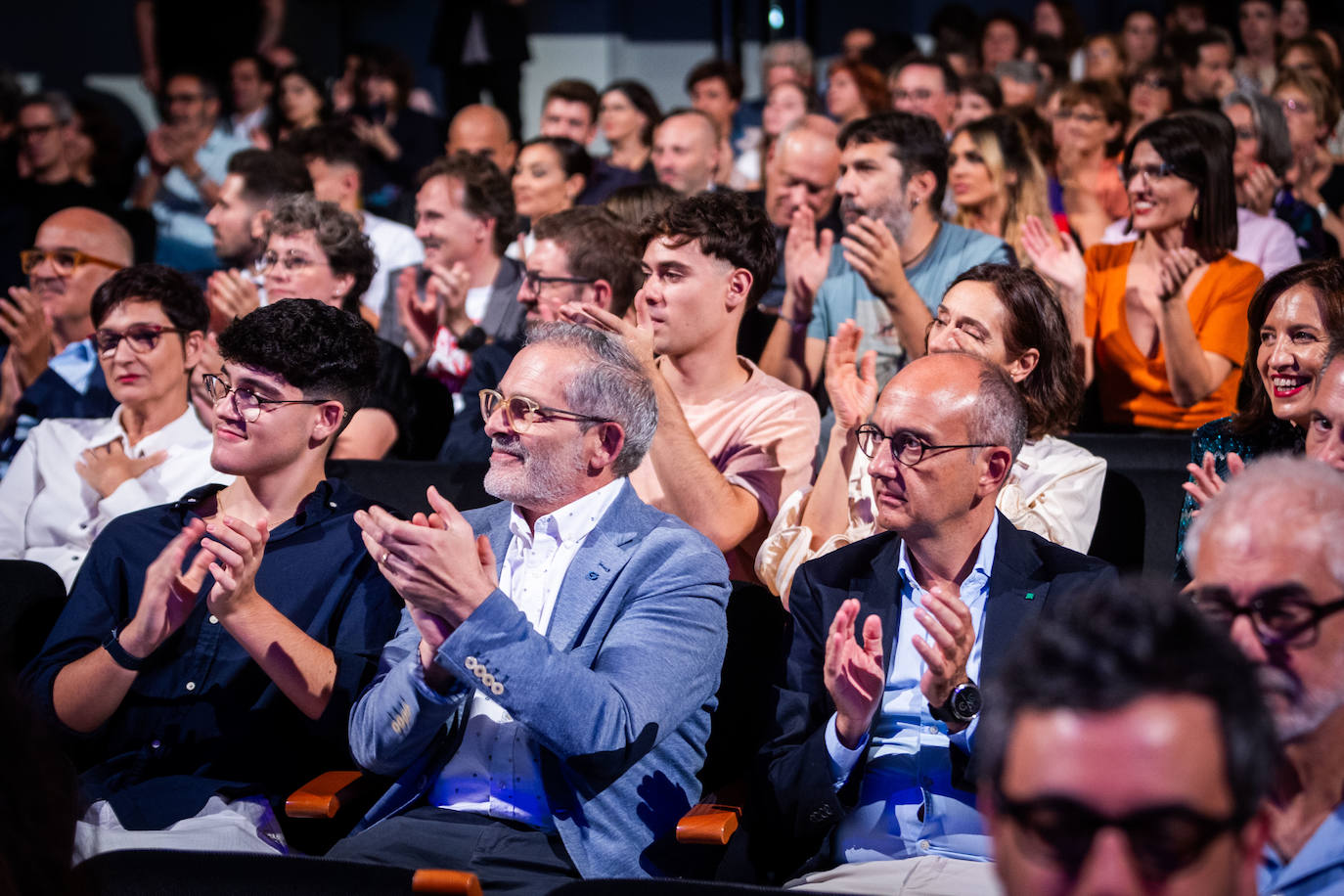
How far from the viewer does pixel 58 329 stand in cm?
394

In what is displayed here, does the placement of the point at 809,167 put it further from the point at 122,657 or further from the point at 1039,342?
the point at 122,657

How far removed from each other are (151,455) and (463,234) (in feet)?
5.51

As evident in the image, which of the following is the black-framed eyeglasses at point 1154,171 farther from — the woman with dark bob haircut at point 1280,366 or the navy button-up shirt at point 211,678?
the navy button-up shirt at point 211,678

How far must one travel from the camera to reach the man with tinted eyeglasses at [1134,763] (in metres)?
0.96

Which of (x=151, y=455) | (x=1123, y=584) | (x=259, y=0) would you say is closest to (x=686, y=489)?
(x=151, y=455)

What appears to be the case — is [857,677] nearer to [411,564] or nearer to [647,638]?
[647,638]

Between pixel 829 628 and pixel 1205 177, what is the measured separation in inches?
87.2

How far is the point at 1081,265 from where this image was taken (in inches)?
144

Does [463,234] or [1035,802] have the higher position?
[463,234]

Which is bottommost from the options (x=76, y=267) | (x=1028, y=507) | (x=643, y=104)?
(x=1028, y=507)

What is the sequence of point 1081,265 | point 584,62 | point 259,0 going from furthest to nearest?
point 584,62 < point 259,0 < point 1081,265

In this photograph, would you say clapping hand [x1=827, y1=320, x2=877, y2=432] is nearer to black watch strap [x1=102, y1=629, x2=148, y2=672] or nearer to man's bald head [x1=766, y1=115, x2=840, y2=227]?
black watch strap [x1=102, y1=629, x2=148, y2=672]

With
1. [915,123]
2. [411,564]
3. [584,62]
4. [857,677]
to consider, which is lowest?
[857,677]

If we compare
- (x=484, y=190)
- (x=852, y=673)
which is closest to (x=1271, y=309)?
(x=852, y=673)
